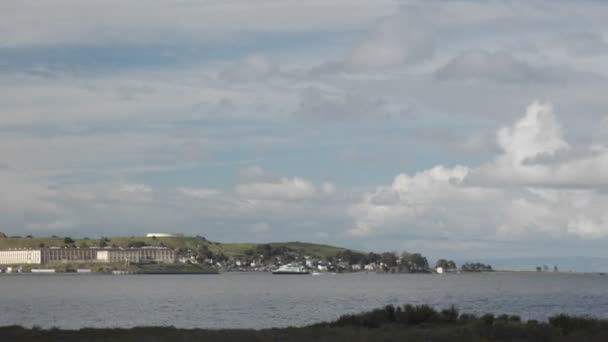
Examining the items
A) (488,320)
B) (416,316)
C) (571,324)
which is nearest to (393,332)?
(488,320)

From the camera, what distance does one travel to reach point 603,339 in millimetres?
50219

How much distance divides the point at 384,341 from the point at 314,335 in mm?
4662

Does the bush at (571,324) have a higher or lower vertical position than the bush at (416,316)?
→ lower

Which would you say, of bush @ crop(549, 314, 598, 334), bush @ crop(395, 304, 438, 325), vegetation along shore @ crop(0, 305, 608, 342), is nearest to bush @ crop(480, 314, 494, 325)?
vegetation along shore @ crop(0, 305, 608, 342)

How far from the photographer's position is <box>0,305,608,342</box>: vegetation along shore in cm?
4950

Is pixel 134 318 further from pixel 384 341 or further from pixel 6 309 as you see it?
pixel 384 341

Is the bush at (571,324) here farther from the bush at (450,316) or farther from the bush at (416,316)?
the bush at (416,316)

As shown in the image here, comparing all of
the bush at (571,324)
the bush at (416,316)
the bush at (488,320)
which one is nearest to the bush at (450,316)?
the bush at (416,316)

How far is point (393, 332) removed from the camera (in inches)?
2048

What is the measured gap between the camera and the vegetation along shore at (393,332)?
49.5 meters

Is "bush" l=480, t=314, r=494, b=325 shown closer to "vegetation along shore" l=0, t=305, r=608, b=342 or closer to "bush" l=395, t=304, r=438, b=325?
"vegetation along shore" l=0, t=305, r=608, b=342

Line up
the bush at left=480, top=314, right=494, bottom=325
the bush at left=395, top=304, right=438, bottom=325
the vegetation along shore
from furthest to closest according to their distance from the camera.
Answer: the bush at left=395, top=304, right=438, bottom=325 < the bush at left=480, top=314, right=494, bottom=325 < the vegetation along shore

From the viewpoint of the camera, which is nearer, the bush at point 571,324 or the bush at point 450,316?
the bush at point 571,324

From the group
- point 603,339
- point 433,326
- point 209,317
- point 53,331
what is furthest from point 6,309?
point 603,339
